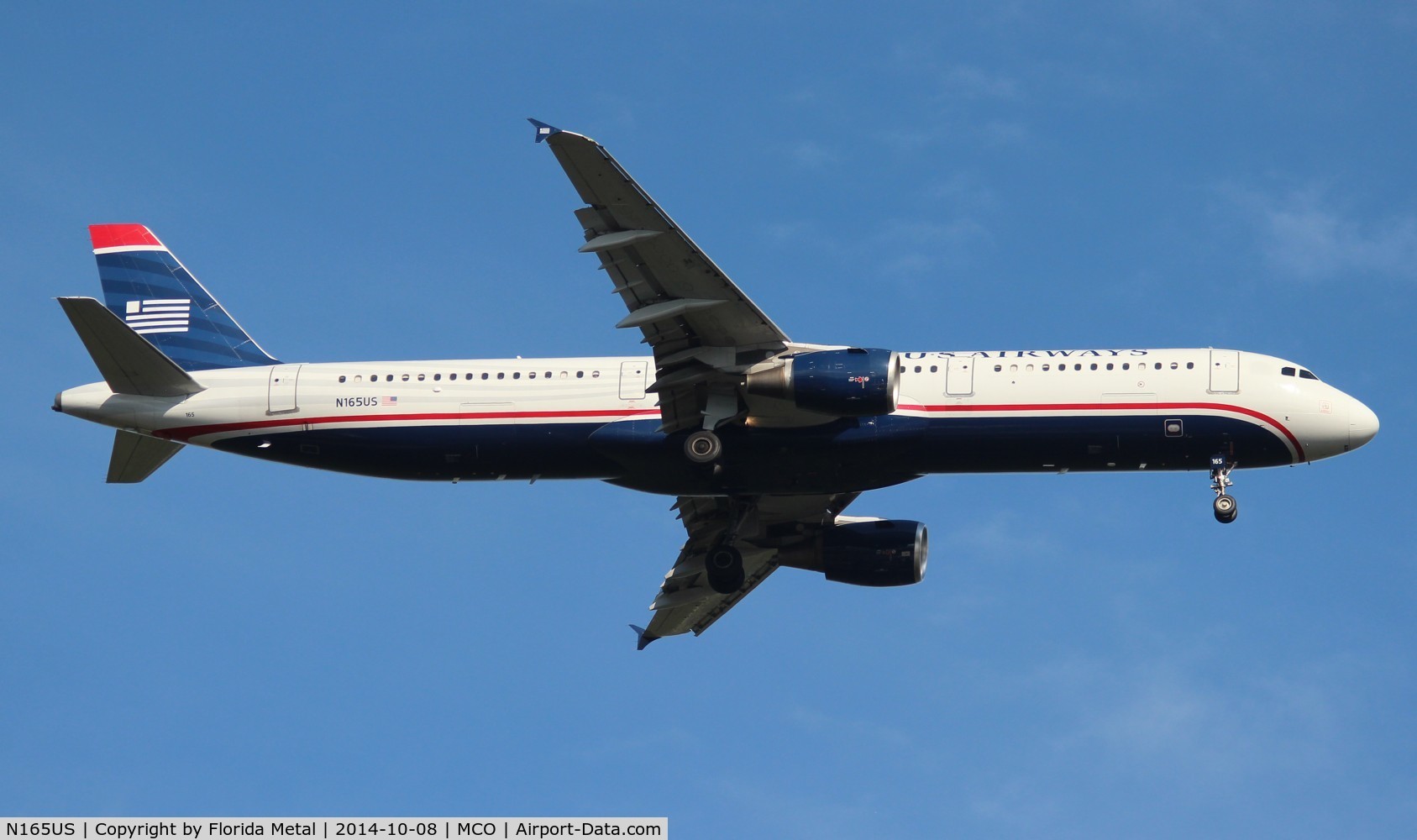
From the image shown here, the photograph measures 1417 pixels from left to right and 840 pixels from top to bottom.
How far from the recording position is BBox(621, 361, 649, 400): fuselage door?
58125 millimetres

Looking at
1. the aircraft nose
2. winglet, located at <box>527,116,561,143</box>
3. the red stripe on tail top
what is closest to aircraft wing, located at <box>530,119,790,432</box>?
winglet, located at <box>527,116,561,143</box>

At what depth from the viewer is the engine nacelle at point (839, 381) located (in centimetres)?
5394

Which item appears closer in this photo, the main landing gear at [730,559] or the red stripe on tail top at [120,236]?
the main landing gear at [730,559]

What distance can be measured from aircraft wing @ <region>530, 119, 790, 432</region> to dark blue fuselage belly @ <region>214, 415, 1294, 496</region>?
1.46 meters

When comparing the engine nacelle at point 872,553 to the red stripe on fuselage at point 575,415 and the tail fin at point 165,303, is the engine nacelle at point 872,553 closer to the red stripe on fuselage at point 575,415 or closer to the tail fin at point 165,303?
the red stripe on fuselage at point 575,415

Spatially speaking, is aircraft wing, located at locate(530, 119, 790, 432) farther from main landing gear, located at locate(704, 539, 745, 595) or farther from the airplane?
main landing gear, located at locate(704, 539, 745, 595)

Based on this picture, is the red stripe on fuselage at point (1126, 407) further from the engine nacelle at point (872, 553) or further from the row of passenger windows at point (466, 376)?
the row of passenger windows at point (466, 376)

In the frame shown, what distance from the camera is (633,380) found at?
5841 centimetres

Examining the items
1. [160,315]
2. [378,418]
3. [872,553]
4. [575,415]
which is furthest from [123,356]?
[872,553]

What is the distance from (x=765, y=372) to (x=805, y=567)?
12.3 m

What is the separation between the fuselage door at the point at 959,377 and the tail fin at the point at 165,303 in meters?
21.6

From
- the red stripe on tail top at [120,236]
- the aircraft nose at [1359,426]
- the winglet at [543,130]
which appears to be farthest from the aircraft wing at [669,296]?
the red stripe on tail top at [120,236]

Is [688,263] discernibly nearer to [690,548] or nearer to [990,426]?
[990,426]

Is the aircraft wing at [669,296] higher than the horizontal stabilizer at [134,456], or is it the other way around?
the aircraft wing at [669,296]
